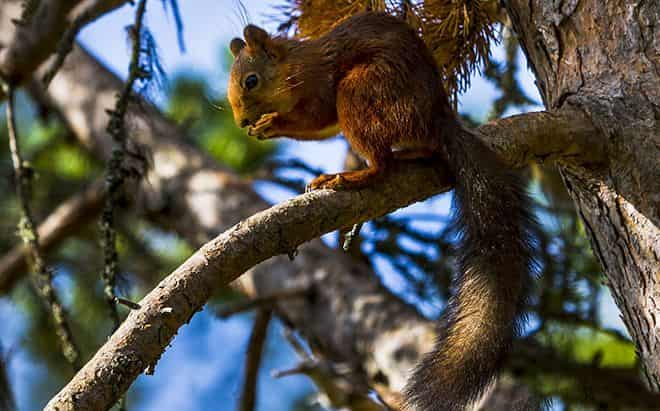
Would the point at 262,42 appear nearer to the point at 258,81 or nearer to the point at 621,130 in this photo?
the point at 258,81

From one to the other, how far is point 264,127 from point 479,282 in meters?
0.70

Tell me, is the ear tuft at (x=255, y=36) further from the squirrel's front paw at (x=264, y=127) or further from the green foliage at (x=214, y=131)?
the green foliage at (x=214, y=131)

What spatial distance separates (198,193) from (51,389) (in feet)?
6.09

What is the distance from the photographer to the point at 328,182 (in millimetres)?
1634

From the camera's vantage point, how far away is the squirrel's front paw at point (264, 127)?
198 cm

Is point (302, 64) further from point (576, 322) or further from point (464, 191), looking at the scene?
point (576, 322)

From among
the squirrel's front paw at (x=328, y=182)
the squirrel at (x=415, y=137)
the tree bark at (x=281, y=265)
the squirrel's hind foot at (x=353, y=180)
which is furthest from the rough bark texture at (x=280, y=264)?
the squirrel's hind foot at (x=353, y=180)

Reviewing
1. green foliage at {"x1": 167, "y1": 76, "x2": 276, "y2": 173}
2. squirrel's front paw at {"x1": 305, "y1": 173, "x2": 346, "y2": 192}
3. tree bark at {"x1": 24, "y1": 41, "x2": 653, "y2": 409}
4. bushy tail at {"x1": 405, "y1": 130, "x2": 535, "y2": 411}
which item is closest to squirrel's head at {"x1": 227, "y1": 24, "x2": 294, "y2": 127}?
squirrel's front paw at {"x1": 305, "y1": 173, "x2": 346, "y2": 192}

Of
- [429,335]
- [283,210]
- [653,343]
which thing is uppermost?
[429,335]

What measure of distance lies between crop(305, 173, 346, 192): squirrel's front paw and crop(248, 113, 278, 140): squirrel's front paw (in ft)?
0.99

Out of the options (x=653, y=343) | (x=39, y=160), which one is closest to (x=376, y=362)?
(x=653, y=343)

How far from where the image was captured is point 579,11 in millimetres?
1693

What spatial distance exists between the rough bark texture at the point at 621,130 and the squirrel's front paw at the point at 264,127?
65 cm

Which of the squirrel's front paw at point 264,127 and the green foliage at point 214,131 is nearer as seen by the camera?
the squirrel's front paw at point 264,127
